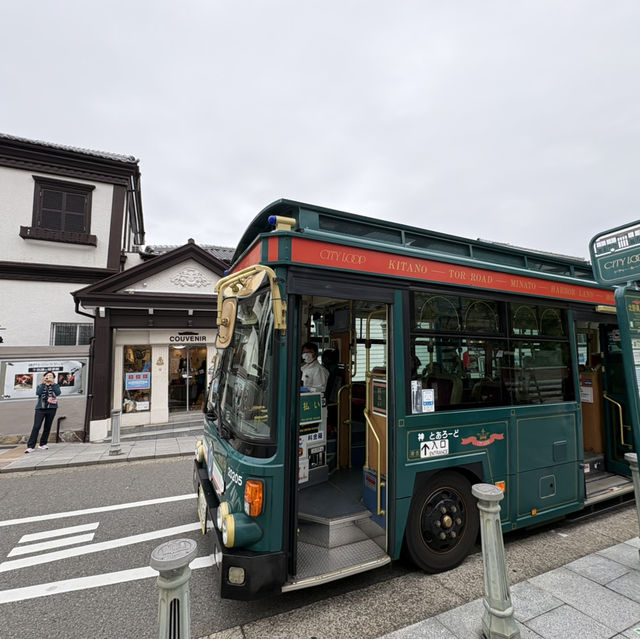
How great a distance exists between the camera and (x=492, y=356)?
3549 millimetres

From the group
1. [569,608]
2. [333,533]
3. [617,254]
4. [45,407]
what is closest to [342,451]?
[333,533]

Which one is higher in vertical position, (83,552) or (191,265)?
(191,265)

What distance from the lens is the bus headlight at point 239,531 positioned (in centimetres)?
238

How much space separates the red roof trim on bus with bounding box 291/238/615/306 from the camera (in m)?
2.77

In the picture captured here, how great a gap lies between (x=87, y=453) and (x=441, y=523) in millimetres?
7998

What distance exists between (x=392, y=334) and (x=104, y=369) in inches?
365

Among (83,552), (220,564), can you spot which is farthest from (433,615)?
(83,552)

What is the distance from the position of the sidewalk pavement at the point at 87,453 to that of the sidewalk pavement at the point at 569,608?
6387 millimetres

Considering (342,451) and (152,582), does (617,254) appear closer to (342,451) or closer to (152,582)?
(342,451)

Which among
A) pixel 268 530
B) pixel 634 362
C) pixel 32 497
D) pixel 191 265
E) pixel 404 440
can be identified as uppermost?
pixel 191 265

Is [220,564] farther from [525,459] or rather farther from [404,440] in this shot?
[525,459]

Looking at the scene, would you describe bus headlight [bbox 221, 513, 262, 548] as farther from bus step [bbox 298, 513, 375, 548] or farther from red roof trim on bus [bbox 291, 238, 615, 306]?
red roof trim on bus [bbox 291, 238, 615, 306]

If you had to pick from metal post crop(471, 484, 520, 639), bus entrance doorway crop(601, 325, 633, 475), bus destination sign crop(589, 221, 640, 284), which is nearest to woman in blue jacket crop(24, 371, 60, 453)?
metal post crop(471, 484, 520, 639)

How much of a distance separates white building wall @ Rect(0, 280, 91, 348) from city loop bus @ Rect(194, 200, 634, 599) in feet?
30.2
